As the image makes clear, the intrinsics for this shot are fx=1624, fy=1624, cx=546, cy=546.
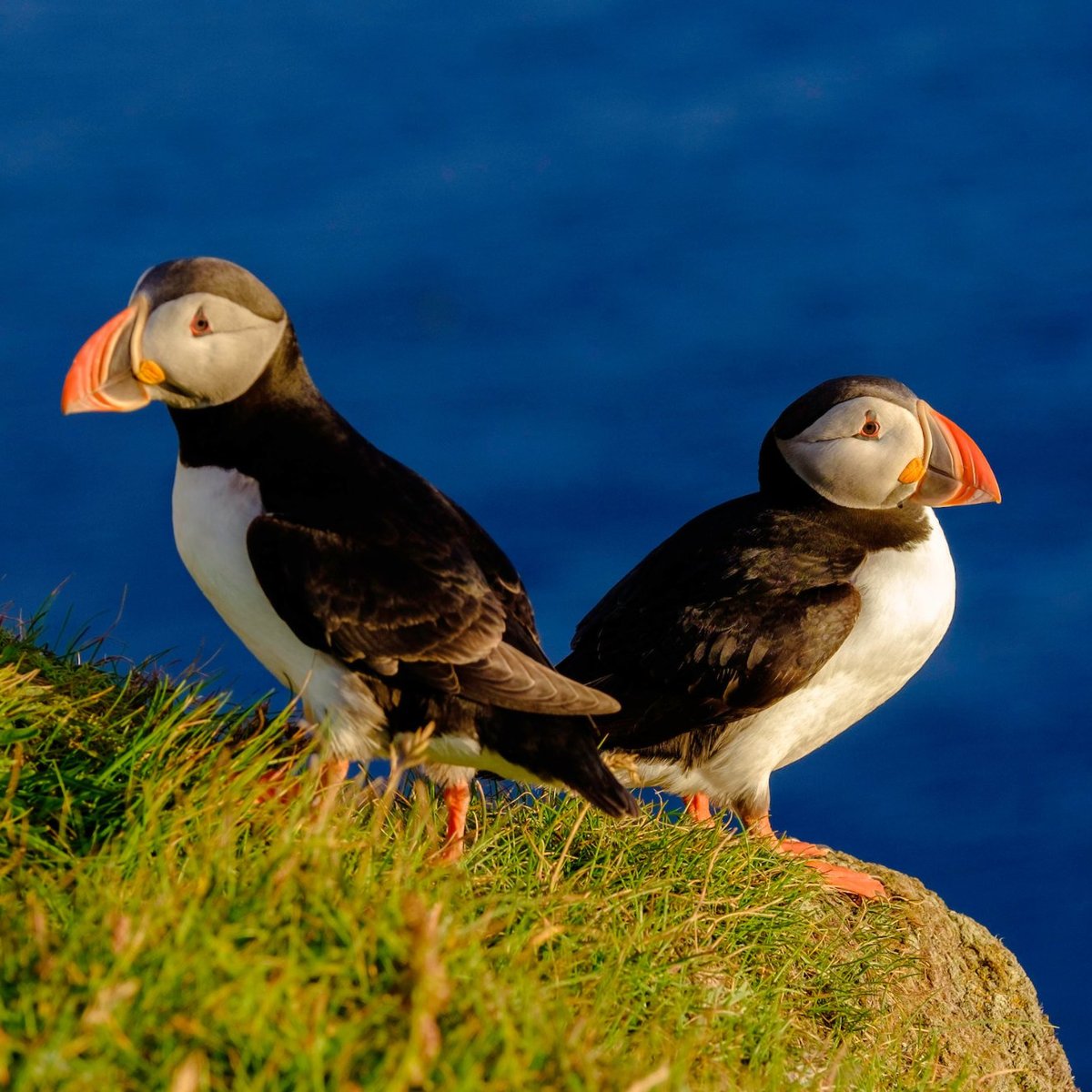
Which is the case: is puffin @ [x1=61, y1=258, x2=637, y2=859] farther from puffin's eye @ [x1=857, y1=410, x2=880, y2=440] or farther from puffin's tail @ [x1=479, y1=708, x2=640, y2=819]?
puffin's eye @ [x1=857, y1=410, x2=880, y2=440]

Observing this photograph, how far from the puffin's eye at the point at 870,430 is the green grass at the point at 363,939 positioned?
1.62 meters

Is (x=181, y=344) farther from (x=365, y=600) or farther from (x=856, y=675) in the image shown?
(x=856, y=675)

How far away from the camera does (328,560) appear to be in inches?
190

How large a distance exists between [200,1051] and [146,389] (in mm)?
2626

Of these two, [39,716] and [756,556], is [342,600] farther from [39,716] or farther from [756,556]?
[756,556]

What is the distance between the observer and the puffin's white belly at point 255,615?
4910mm

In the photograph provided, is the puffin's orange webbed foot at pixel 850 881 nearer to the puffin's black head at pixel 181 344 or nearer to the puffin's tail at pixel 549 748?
the puffin's tail at pixel 549 748

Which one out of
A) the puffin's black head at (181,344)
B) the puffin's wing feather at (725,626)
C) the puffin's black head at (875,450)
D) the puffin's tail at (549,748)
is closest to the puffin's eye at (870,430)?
the puffin's black head at (875,450)

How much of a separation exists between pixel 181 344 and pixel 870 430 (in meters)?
2.64

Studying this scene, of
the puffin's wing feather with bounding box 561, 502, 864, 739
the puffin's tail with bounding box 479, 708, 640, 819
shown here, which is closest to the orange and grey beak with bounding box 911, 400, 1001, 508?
the puffin's wing feather with bounding box 561, 502, 864, 739

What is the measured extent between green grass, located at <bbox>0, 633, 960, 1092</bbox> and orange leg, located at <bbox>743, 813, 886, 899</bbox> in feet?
0.24

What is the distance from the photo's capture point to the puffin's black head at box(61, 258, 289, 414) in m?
5.02

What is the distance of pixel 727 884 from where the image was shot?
5.47 meters

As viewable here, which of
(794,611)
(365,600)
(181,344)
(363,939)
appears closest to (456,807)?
(365,600)
